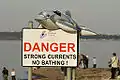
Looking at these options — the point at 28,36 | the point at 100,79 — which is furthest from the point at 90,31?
the point at 100,79

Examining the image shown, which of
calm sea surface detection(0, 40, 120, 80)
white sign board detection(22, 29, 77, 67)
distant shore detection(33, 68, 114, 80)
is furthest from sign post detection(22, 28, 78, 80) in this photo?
calm sea surface detection(0, 40, 120, 80)

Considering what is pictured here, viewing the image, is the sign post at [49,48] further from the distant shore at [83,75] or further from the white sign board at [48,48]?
the distant shore at [83,75]

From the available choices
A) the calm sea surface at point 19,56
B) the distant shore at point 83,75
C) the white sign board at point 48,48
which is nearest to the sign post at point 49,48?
the white sign board at point 48,48

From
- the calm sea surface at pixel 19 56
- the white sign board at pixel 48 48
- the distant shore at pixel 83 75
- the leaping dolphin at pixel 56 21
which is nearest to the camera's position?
the leaping dolphin at pixel 56 21

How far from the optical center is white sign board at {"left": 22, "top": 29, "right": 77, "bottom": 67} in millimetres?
9117

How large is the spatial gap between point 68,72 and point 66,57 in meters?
0.33

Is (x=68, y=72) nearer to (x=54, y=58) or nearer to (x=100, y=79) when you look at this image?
(x=54, y=58)

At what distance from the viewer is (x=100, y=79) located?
71.6ft

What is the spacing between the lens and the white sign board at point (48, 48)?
359 inches

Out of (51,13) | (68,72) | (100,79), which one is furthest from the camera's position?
(100,79)

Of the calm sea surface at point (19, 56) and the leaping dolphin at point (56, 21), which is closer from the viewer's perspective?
the leaping dolphin at point (56, 21)

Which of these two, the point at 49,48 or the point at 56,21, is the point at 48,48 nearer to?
the point at 49,48

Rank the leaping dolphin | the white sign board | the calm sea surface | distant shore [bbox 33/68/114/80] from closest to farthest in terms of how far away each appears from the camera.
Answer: the leaping dolphin, the white sign board, distant shore [bbox 33/68/114/80], the calm sea surface

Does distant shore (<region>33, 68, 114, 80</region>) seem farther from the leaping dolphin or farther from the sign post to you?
the leaping dolphin
